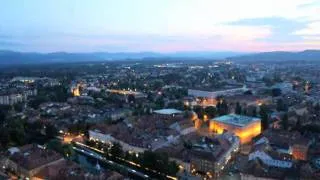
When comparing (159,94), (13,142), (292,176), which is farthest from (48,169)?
(159,94)

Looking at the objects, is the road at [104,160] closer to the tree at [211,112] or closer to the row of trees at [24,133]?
the row of trees at [24,133]

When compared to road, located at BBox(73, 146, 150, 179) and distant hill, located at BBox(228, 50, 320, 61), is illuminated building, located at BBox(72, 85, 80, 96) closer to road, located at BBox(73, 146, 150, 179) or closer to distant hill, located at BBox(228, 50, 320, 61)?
road, located at BBox(73, 146, 150, 179)

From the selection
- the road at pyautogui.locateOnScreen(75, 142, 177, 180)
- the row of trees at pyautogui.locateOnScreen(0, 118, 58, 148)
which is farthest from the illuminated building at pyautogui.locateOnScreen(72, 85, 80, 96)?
the road at pyautogui.locateOnScreen(75, 142, 177, 180)

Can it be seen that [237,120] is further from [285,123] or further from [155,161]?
[155,161]

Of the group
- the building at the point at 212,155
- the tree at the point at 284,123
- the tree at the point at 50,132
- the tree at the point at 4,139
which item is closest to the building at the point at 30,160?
the tree at the point at 4,139

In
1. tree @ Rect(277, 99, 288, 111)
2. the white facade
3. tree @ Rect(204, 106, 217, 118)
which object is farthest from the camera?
tree @ Rect(277, 99, 288, 111)

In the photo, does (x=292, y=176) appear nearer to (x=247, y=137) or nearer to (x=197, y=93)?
(x=247, y=137)
